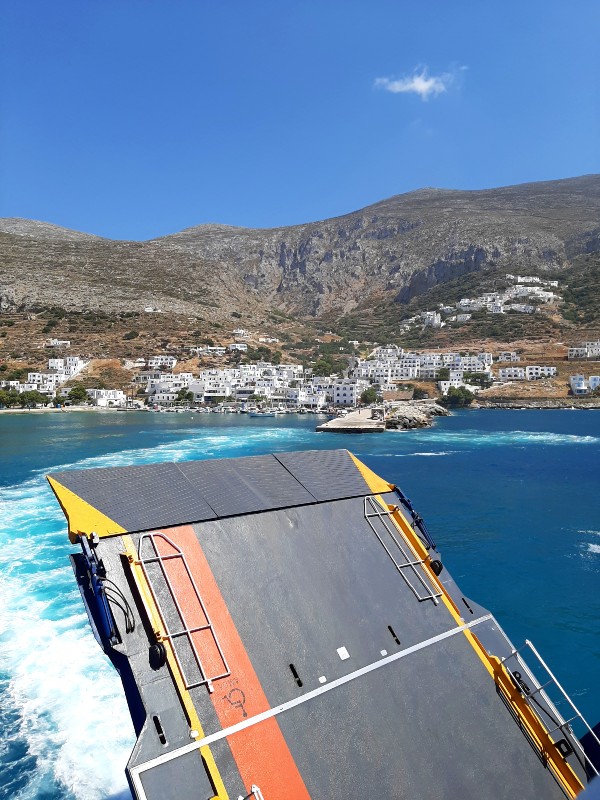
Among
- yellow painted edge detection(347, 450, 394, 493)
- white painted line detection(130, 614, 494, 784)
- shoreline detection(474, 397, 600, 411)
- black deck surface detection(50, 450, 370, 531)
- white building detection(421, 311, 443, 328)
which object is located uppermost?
white building detection(421, 311, 443, 328)

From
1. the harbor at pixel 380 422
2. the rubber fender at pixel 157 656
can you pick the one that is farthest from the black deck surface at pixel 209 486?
the harbor at pixel 380 422

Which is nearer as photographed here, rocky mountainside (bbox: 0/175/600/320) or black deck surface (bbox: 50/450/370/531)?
black deck surface (bbox: 50/450/370/531)

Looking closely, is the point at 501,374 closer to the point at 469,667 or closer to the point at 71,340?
the point at 71,340

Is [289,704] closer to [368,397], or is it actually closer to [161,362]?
[368,397]

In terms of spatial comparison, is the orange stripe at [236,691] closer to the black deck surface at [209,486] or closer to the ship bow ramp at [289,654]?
the ship bow ramp at [289,654]

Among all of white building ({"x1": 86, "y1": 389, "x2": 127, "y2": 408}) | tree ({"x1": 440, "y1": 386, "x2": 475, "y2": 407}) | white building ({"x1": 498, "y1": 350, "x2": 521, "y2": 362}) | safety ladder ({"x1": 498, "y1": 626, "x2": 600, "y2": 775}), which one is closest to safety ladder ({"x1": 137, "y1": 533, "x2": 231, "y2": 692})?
safety ladder ({"x1": 498, "y1": 626, "x2": 600, "y2": 775})

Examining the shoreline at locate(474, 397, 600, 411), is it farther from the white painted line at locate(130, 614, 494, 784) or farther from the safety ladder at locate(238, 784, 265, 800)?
the safety ladder at locate(238, 784, 265, 800)

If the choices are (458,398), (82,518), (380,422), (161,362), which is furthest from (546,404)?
(82,518)
